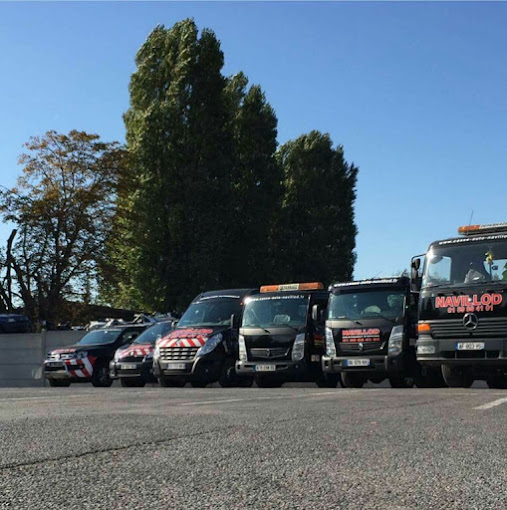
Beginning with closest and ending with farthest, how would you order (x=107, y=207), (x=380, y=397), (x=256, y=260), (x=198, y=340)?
1. (x=380, y=397)
2. (x=198, y=340)
3. (x=107, y=207)
4. (x=256, y=260)

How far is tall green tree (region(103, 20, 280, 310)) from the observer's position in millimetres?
45000

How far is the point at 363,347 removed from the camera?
64.4ft

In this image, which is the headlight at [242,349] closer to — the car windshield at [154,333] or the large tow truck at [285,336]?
the large tow truck at [285,336]

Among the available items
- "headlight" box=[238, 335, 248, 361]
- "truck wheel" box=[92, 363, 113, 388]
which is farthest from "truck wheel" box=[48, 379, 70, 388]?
"headlight" box=[238, 335, 248, 361]

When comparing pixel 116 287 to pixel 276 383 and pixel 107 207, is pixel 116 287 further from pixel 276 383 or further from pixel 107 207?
pixel 276 383

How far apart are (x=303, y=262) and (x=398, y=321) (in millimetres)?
36137

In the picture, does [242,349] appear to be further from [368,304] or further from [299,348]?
[368,304]

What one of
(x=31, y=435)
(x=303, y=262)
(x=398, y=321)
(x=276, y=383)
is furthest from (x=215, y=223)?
(x=31, y=435)

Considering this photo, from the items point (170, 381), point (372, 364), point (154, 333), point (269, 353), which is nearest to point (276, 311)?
point (269, 353)

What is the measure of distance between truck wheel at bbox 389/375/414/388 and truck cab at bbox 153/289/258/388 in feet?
12.5

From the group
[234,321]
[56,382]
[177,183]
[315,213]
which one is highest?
[315,213]

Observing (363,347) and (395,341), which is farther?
(363,347)

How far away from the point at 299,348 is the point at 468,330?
4.80 meters

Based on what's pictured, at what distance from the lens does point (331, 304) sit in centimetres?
2036
